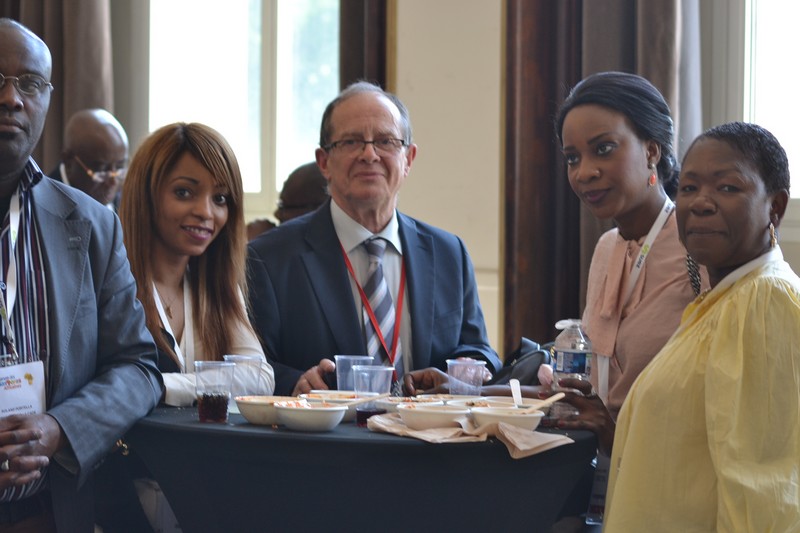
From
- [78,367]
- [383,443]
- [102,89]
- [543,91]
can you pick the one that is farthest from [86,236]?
[102,89]

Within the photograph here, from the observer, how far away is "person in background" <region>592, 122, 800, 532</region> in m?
1.99

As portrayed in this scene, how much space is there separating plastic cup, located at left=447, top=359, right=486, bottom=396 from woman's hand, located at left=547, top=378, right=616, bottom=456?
0.98 feet

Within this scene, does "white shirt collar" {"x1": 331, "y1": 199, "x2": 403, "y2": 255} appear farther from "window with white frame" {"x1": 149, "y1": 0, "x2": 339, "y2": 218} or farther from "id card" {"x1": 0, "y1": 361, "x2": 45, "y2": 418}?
"window with white frame" {"x1": 149, "y1": 0, "x2": 339, "y2": 218}

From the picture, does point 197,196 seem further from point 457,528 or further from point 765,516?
point 765,516

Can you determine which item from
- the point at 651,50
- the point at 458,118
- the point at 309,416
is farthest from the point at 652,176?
the point at 458,118

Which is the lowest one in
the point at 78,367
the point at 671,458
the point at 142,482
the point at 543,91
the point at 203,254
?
the point at 142,482

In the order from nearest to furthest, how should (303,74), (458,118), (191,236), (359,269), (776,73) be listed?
(191,236) → (359,269) → (776,73) → (458,118) → (303,74)

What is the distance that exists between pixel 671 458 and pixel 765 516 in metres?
0.21

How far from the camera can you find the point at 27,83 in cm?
228

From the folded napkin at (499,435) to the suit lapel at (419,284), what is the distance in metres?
0.91

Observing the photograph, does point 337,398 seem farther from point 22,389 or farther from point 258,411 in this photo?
point 22,389

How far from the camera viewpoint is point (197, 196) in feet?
9.66

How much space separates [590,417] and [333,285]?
3.44 feet

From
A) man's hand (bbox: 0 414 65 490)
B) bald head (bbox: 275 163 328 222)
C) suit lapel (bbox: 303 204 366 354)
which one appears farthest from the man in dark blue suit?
bald head (bbox: 275 163 328 222)
